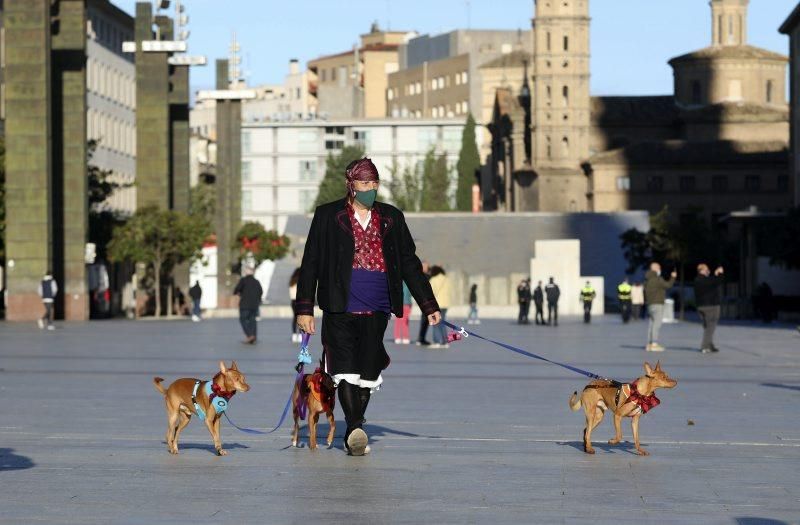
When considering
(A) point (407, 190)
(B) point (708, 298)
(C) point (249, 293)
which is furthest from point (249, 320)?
(A) point (407, 190)

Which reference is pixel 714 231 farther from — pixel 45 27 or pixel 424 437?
pixel 424 437

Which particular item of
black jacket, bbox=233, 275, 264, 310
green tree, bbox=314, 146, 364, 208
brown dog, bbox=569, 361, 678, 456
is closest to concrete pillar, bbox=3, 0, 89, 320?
black jacket, bbox=233, 275, 264, 310

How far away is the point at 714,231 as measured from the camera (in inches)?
5089

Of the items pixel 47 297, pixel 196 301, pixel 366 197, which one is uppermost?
pixel 366 197

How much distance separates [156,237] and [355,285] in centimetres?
5663

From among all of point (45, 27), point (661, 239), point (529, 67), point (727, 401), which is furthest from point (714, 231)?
point (727, 401)

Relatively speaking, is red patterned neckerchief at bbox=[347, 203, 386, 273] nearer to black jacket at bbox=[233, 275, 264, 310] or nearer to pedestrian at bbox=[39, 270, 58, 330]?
black jacket at bbox=[233, 275, 264, 310]

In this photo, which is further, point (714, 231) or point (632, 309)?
point (714, 231)

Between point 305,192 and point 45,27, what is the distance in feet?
419

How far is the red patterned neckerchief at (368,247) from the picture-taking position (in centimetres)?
1244

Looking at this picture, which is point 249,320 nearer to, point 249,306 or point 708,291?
point 249,306

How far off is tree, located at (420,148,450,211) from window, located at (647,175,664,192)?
726 inches

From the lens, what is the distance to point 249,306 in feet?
123

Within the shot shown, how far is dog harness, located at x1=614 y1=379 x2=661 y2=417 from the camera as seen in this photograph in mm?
12664
